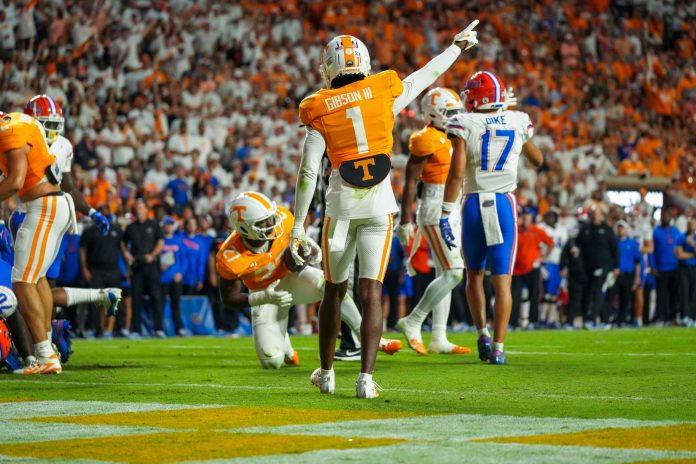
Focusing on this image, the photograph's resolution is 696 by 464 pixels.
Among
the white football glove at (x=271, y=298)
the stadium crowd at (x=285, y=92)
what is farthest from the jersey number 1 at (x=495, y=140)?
the stadium crowd at (x=285, y=92)

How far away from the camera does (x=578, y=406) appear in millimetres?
5770

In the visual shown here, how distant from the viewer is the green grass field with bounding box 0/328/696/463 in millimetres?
4324

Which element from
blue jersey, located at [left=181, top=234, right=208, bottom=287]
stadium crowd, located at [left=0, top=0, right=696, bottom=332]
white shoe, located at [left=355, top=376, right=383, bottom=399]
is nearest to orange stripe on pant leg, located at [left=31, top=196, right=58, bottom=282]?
white shoe, located at [left=355, top=376, right=383, bottom=399]

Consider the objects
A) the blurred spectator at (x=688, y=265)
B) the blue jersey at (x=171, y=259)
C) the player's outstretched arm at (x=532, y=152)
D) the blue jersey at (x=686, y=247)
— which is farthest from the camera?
the blue jersey at (x=686, y=247)

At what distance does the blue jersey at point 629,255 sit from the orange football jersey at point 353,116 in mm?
13024

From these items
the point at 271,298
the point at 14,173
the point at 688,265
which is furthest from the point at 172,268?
the point at 688,265

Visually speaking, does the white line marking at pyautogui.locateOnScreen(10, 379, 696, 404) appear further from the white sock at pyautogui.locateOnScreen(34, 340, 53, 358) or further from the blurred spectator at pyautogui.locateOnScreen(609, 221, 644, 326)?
the blurred spectator at pyautogui.locateOnScreen(609, 221, 644, 326)

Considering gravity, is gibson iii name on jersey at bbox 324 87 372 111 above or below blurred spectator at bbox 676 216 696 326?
above

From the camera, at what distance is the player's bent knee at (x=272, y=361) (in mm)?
8836

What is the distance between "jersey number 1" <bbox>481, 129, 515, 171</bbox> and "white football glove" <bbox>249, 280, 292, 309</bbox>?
1.85 m

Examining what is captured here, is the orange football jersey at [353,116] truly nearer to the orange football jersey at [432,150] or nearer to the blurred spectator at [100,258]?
the orange football jersey at [432,150]

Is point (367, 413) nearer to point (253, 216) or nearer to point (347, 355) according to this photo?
point (253, 216)

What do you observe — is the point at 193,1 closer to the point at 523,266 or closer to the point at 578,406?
the point at 523,266

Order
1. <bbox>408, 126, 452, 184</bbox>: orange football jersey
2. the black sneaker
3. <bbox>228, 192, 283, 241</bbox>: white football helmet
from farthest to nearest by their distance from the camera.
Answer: <bbox>408, 126, 452, 184</bbox>: orange football jersey → the black sneaker → <bbox>228, 192, 283, 241</bbox>: white football helmet
